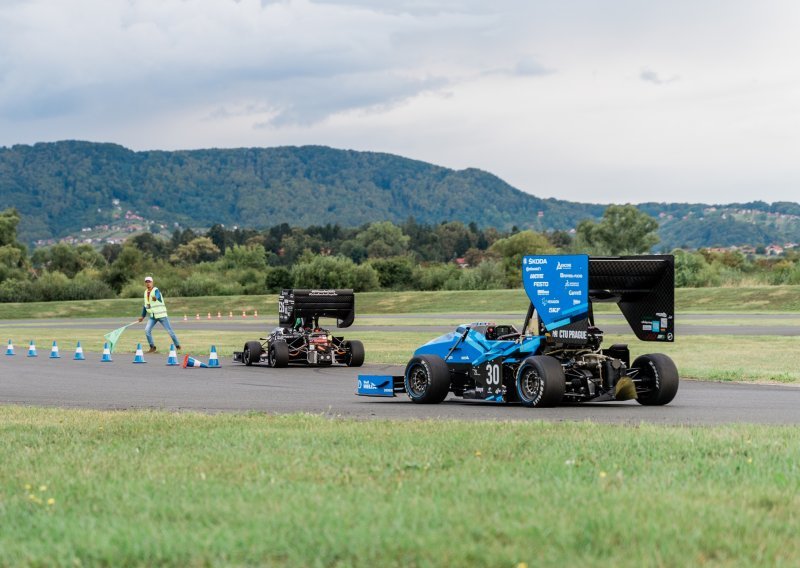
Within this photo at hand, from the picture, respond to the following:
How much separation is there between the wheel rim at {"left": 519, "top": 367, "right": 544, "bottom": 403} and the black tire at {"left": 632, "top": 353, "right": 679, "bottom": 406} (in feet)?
5.16

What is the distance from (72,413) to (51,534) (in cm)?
831

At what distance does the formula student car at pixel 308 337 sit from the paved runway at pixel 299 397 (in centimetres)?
41

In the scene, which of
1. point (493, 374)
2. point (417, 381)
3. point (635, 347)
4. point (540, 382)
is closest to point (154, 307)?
point (635, 347)

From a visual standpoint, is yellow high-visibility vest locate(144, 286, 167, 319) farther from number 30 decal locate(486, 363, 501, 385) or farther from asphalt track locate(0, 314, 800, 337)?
number 30 decal locate(486, 363, 501, 385)

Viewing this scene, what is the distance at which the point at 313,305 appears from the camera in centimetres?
2612

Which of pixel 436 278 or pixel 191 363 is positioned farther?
pixel 436 278


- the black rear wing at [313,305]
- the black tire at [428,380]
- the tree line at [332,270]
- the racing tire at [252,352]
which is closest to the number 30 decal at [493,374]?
the black tire at [428,380]

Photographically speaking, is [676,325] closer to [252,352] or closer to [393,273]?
[252,352]

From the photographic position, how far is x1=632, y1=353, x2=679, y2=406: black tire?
15523 millimetres

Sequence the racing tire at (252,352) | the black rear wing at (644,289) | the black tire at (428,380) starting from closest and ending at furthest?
the black rear wing at (644,289)
the black tire at (428,380)
the racing tire at (252,352)

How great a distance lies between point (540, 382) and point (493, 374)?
1151 mm

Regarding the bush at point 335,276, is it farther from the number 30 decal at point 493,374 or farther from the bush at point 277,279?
the number 30 decal at point 493,374

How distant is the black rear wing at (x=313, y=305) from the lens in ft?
85.2

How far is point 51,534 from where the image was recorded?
669 cm
